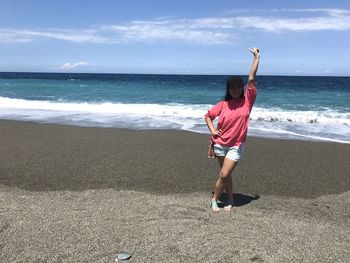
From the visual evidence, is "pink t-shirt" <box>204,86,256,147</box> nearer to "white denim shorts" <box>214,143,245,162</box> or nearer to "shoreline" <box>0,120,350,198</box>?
"white denim shorts" <box>214,143,245,162</box>

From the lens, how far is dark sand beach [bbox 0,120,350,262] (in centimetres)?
428

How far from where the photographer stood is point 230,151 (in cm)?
541

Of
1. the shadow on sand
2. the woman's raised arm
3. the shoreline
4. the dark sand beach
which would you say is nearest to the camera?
the dark sand beach

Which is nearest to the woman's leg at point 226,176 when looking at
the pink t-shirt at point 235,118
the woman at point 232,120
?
the woman at point 232,120

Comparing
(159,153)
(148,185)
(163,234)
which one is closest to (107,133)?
(159,153)

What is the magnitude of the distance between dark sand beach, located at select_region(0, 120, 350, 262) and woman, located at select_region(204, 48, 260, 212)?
70cm

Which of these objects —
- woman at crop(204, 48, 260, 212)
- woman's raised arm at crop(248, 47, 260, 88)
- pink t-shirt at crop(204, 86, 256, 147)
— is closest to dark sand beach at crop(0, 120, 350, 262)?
woman at crop(204, 48, 260, 212)

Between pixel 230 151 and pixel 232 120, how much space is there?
1.31ft

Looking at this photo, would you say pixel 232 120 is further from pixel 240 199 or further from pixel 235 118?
pixel 240 199

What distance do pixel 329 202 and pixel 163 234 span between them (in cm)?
281

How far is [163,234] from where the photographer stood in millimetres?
4602

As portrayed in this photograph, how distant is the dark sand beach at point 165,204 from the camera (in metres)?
4.28

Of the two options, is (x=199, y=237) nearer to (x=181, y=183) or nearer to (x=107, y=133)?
(x=181, y=183)

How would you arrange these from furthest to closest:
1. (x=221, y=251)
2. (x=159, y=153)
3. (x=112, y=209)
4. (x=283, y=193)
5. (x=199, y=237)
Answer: (x=159, y=153) → (x=283, y=193) → (x=112, y=209) → (x=199, y=237) → (x=221, y=251)
